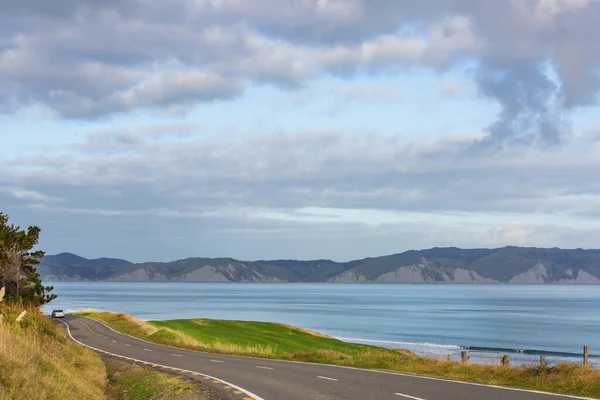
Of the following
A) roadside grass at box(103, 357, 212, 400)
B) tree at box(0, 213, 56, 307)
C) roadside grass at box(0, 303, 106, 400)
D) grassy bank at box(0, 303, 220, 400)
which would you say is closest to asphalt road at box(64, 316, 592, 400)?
roadside grass at box(103, 357, 212, 400)

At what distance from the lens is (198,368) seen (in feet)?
82.5

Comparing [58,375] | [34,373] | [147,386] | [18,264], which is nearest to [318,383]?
[147,386]

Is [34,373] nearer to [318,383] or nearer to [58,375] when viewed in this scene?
[58,375]

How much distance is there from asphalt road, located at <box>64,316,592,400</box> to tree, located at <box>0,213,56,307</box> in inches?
946

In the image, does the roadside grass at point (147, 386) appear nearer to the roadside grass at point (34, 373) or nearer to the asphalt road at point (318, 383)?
the roadside grass at point (34, 373)

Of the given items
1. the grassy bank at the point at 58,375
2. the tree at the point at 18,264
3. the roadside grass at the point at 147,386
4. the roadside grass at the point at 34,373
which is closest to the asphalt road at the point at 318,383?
the roadside grass at the point at 147,386

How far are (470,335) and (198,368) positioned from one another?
85.3 meters

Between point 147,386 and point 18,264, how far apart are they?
33619 millimetres

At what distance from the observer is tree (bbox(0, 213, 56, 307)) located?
4769 cm

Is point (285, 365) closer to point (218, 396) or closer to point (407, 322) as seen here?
point (218, 396)

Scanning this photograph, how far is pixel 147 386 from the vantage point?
19.8 meters

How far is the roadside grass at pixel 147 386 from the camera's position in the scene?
17078 mm

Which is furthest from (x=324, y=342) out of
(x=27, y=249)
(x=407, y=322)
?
(x=407, y=322)

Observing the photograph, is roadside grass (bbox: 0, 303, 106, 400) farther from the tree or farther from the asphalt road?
the tree
